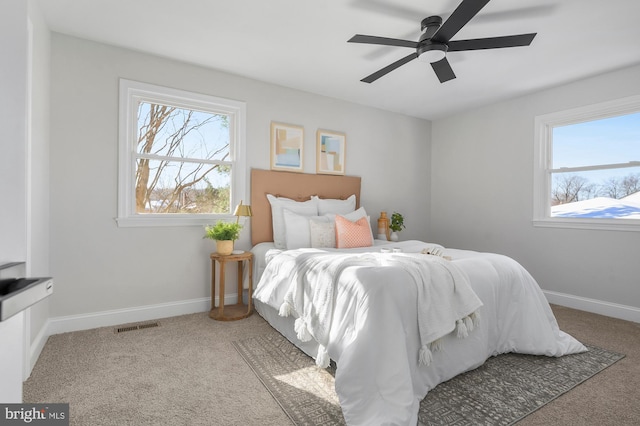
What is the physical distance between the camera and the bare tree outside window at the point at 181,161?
325 centimetres

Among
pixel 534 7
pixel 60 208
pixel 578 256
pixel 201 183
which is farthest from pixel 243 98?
pixel 578 256

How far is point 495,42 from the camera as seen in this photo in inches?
88.8

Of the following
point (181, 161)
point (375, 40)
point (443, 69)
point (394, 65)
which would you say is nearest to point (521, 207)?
point (443, 69)

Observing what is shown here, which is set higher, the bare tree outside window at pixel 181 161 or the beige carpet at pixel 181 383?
the bare tree outside window at pixel 181 161

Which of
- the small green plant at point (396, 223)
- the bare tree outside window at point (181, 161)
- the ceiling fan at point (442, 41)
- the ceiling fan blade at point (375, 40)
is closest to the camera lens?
the ceiling fan at point (442, 41)

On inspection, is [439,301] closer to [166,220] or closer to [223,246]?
[223,246]

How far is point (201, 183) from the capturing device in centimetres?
352

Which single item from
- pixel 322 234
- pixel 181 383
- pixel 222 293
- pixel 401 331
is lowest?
pixel 181 383

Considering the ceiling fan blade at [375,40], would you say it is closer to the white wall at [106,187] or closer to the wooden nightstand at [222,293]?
the white wall at [106,187]

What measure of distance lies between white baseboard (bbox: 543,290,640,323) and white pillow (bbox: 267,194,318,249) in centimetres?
302

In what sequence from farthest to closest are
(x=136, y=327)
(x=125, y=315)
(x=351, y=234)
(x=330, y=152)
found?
(x=330, y=152), (x=351, y=234), (x=125, y=315), (x=136, y=327)

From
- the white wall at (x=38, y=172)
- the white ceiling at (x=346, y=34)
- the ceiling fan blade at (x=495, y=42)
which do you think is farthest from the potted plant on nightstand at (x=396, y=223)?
the white wall at (x=38, y=172)

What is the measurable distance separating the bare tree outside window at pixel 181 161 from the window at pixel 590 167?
12.5 feet

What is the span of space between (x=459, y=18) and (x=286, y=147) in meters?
2.32
